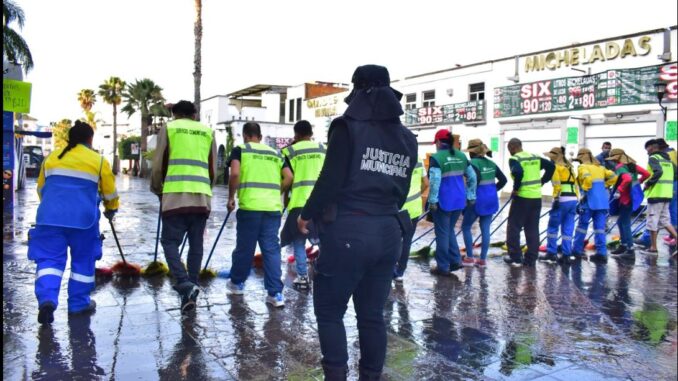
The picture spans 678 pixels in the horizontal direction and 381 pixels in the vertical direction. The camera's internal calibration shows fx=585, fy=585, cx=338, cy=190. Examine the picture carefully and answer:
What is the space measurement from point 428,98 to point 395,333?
3056 centimetres

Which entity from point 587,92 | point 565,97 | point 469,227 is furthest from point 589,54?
point 469,227

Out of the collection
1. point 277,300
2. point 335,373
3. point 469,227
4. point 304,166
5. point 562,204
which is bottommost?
point 277,300

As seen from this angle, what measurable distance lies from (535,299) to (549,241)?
111 inches

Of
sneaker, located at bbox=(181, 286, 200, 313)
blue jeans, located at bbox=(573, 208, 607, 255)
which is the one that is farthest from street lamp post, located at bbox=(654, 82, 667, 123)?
sneaker, located at bbox=(181, 286, 200, 313)

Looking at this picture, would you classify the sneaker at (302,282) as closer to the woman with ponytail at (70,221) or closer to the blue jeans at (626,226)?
the woman with ponytail at (70,221)

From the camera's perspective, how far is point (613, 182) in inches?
364

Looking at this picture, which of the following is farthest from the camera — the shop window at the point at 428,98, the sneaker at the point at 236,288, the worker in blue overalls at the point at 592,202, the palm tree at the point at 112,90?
the palm tree at the point at 112,90

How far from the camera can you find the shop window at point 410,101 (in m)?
35.1

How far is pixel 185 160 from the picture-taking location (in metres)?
5.08

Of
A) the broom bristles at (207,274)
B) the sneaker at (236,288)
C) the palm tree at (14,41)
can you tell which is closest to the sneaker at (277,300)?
the sneaker at (236,288)

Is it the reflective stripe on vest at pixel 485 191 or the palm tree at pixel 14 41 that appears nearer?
the reflective stripe on vest at pixel 485 191

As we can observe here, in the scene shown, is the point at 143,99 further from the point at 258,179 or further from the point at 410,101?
the point at 258,179

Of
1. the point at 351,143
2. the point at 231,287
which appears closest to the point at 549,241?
the point at 231,287

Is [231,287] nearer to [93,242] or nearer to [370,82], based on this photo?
[93,242]
